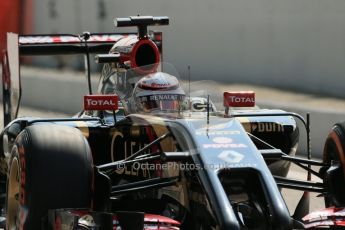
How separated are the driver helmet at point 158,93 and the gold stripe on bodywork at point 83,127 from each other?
0.40 meters

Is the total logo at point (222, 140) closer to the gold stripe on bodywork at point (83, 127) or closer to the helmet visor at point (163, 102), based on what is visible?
the helmet visor at point (163, 102)

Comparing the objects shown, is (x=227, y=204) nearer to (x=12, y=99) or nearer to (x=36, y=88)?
(x=12, y=99)

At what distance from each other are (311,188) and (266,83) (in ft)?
31.1

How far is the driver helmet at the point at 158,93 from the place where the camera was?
6.96 m

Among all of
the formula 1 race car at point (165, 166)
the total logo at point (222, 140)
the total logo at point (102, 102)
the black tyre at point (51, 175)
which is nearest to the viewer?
the formula 1 race car at point (165, 166)

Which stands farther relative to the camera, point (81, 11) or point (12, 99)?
point (81, 11)

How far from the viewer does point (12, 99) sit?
9.23m

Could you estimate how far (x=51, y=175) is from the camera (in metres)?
5.75

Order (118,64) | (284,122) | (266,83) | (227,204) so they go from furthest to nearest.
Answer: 1. (266,83)
2. (118,64)
3. (284,122)
4. (227,204)

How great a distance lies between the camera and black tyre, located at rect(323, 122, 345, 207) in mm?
6484

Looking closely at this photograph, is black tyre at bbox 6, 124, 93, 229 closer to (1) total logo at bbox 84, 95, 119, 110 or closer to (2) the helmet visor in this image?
(1) total logo at bbox 84, 95, 119, 110

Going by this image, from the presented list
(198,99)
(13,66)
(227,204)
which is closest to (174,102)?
(198,99)

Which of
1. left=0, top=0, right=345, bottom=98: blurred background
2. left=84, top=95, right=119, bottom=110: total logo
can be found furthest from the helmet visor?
left=0, top=0, right=345, bottom=98: blurred background

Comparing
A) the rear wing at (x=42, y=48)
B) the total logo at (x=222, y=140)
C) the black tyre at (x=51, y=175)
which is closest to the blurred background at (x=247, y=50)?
the rear wing at (x=42, y=48)
